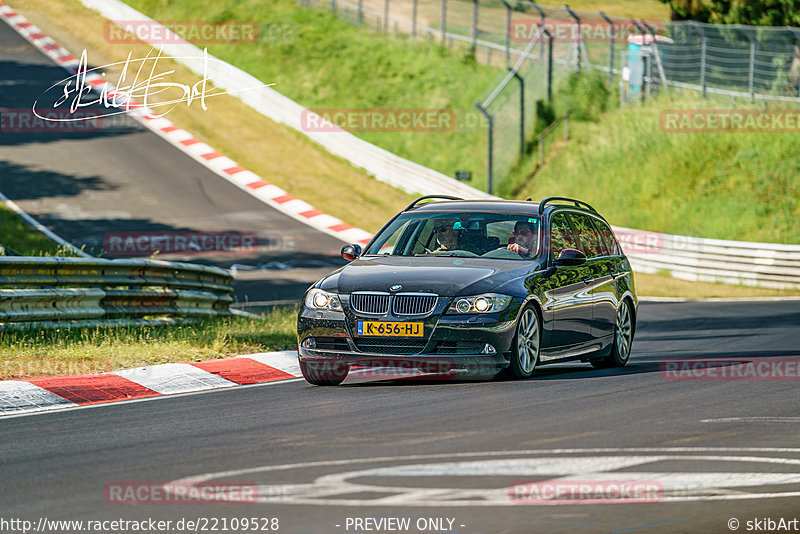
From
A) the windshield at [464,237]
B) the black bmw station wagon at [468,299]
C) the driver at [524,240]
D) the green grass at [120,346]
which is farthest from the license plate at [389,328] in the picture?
the green grass at [120,346]

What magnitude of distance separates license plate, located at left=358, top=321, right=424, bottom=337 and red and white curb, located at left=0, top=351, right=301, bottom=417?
144 cm

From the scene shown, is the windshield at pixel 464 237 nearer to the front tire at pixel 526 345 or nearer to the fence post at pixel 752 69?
the front tire at pixel 526 345

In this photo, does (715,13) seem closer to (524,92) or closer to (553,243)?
(524,92)

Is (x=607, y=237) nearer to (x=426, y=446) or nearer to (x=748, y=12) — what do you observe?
(x=426, y=446)

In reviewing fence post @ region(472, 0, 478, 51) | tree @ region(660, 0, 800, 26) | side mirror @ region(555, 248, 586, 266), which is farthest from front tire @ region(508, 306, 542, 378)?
tree @ region(660, 0, 800, 26)

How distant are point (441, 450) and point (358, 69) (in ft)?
121

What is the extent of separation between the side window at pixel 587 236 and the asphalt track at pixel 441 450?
1209 millimetres

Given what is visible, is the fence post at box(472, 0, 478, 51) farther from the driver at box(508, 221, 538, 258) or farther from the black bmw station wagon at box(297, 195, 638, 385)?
the driver at box(508, 221, 538, 258)

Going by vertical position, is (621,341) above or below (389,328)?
below

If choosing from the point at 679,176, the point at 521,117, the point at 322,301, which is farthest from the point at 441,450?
the point at 521,117

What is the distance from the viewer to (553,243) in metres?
12.1

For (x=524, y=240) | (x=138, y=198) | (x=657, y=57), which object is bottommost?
(x=138, y=198)

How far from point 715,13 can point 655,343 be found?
2701 cm

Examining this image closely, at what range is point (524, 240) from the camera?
1194 centimetres
